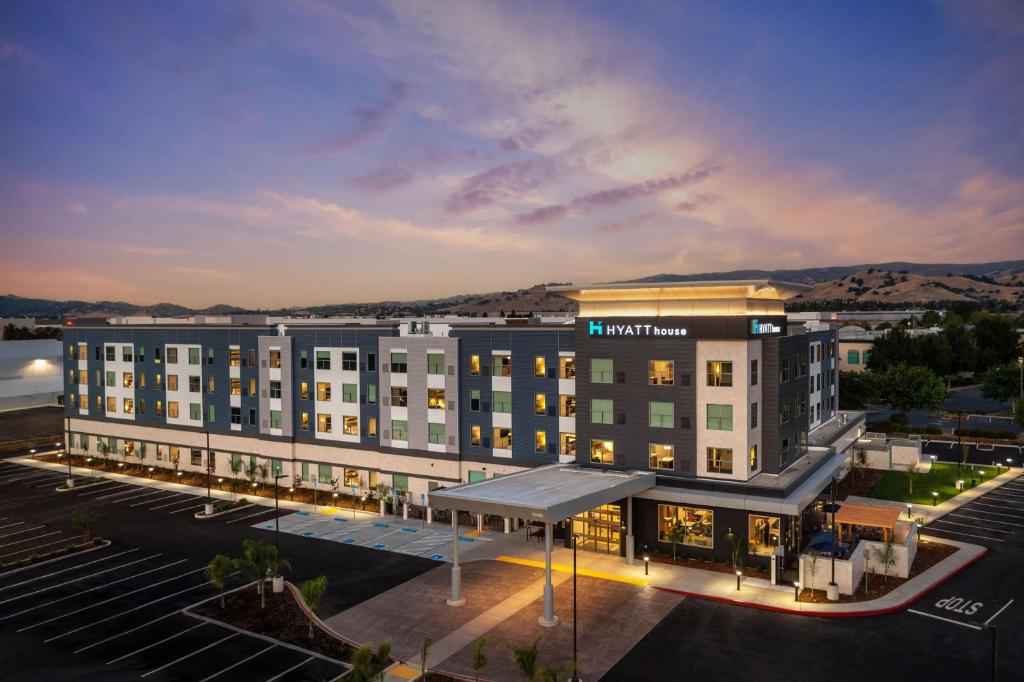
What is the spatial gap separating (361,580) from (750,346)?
2895 cm

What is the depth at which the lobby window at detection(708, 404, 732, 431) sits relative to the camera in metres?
46.8

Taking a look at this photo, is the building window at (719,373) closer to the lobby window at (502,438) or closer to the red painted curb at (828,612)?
the red painted curb at (828,612)

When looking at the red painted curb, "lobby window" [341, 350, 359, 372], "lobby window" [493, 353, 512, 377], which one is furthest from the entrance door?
"lobby window" [341, 350, 359, 372]

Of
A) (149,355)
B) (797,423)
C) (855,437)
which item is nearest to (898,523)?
(797,423)

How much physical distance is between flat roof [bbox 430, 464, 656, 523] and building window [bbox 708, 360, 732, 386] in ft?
24.7

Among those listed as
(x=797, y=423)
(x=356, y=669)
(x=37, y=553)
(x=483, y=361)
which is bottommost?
(x=37, y=553)

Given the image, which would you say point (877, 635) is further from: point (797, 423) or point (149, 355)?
point (149, 355)

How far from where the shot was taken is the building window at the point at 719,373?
154 ft

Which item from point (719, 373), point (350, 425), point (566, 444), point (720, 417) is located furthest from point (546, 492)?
point (350, 425)

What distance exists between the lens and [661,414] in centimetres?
4847

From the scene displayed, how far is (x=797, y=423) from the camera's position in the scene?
53.5 metres

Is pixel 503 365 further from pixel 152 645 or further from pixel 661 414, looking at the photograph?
pixel 152 645

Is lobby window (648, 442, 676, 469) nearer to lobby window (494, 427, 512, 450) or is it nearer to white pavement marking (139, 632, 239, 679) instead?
lobby window (494, 427, 512, 450)

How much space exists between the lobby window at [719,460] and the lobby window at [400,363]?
→ 2702 centimetres
